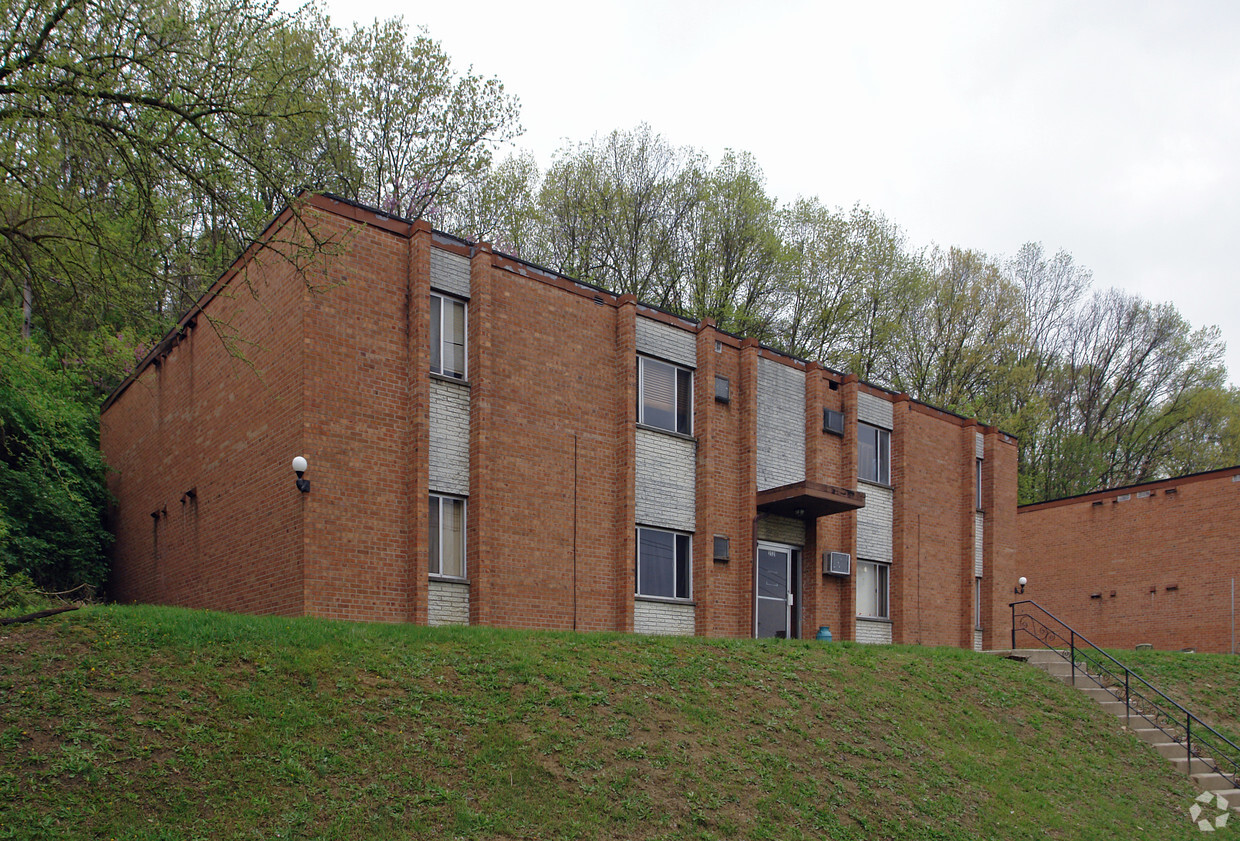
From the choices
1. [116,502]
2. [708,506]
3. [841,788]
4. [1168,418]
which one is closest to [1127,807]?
[841,788]

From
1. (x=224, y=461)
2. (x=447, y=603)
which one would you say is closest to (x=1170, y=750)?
(x=447, y=603)

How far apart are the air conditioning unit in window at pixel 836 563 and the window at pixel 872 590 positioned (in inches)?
50.3

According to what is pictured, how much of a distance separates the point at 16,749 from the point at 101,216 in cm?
597

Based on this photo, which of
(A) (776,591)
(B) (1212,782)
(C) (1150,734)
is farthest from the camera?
(A) (776,591)

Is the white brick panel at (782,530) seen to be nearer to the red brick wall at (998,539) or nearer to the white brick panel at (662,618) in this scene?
the white brick panel at (662,618)

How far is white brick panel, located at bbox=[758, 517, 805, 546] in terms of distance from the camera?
1977cm

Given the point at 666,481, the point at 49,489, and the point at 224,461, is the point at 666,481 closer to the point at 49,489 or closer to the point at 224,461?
the point at 224,461

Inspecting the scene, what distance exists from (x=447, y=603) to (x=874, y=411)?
1183 cm

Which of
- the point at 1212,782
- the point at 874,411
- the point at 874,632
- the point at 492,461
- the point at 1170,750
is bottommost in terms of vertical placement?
the point at 1212,782

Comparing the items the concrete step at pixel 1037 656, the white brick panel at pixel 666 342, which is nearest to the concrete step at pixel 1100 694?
the concrete step at pixel 1037 656

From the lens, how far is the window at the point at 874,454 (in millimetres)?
22297

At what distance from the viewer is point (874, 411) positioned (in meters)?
22.6

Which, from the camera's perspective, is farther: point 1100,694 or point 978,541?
point 978,541

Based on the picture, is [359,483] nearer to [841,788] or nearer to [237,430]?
[237,430]
